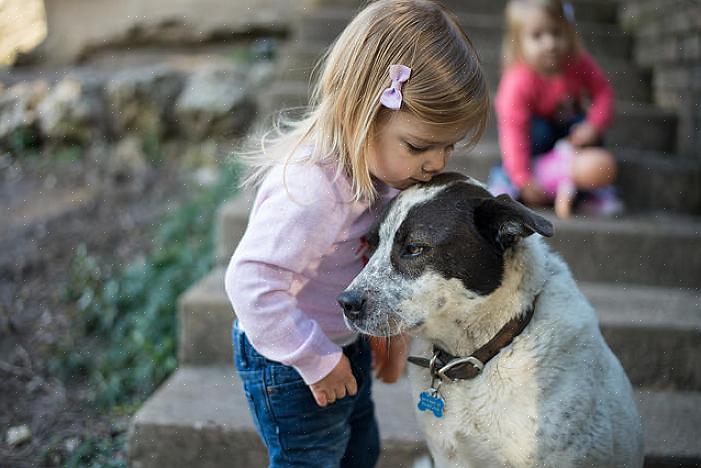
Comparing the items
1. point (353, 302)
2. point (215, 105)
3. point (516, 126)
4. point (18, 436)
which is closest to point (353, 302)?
point (353, 302)

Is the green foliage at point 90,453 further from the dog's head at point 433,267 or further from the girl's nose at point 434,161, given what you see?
the girl's nose at point 434,161

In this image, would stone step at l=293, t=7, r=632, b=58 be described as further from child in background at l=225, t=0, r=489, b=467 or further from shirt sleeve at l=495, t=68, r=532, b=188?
child in background at l=225, t=0, r=489, b=467

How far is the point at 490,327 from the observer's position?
74.2 inches

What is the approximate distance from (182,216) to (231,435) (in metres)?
2.46

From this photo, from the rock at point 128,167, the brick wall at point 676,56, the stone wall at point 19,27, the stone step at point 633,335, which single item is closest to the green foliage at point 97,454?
the stone step at point 633,335

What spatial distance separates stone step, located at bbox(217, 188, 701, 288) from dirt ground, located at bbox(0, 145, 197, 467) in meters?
1.15

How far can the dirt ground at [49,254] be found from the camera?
3.12 m

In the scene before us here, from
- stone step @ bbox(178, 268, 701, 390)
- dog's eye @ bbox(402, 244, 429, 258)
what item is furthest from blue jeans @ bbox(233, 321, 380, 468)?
stone step @ bbox(178, 268, 701, 390)

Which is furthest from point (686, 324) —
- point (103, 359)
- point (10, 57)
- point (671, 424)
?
point (10, 57)

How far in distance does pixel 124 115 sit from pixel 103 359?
289cm

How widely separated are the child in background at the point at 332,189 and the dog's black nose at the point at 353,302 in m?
0.10

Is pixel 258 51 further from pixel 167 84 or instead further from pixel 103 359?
pixel 103 359

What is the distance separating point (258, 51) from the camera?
20.8 ft

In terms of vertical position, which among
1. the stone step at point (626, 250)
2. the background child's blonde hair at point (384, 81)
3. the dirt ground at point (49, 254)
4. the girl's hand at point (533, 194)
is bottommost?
the dirt ground at point (49, 254)
